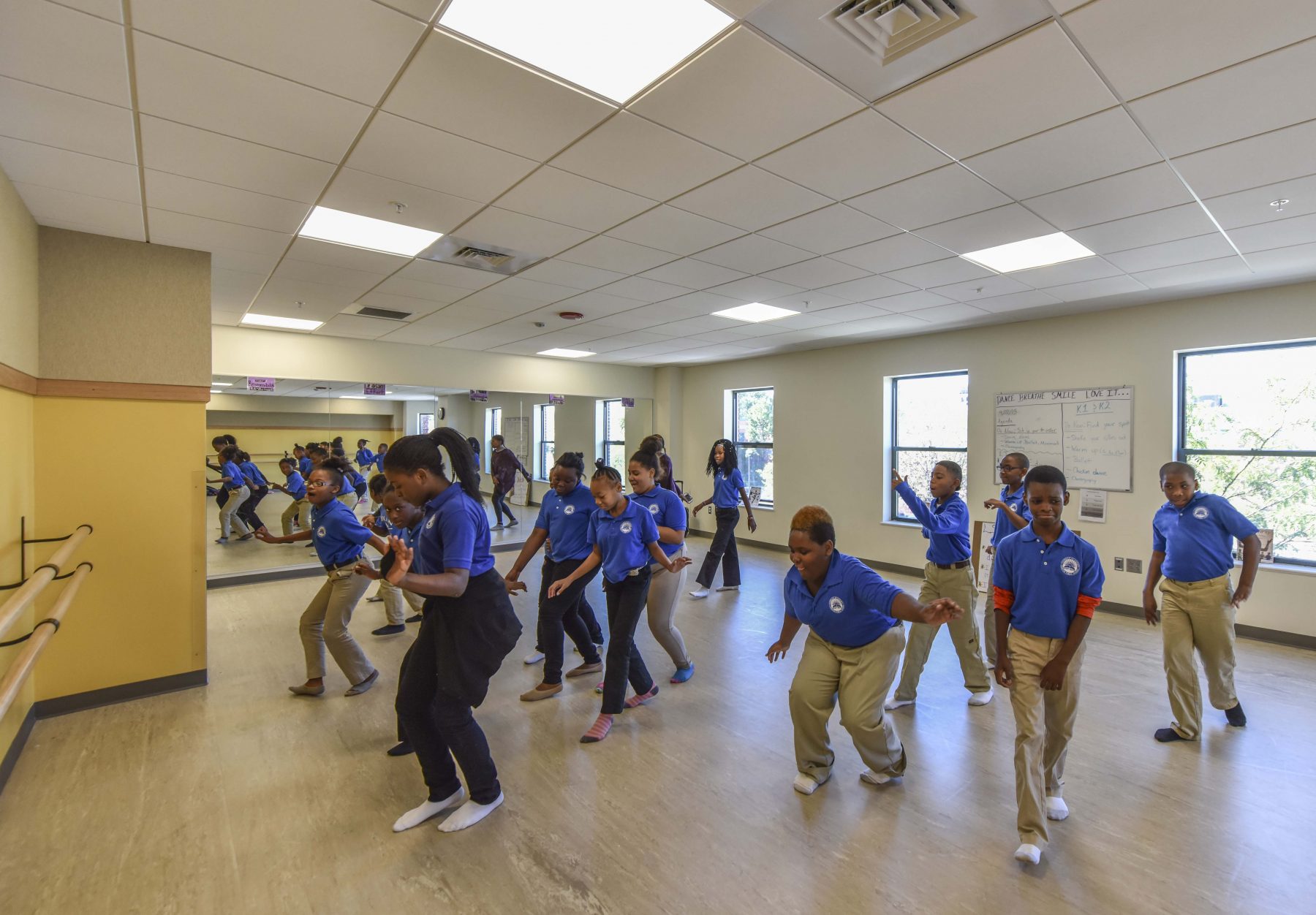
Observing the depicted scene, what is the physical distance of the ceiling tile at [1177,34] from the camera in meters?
1.80

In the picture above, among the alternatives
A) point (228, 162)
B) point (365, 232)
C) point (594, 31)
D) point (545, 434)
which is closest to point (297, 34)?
point (594, 31)

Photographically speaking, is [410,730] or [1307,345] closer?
[410,730]

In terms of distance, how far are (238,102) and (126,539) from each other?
2.92m

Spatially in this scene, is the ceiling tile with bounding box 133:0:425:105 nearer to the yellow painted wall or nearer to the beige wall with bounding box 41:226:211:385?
the beige wall with bounding box 41:226:211:385

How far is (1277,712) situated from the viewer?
3.66m

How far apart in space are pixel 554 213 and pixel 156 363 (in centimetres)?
270

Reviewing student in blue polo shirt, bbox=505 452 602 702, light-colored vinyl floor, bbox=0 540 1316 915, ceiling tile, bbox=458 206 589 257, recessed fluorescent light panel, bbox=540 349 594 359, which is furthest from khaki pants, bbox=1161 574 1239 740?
recessed fluorescent light panel, bbox=540 349 594 359

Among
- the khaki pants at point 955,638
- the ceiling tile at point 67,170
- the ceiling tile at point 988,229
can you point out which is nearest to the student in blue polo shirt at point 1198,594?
the khaki pants at point 955,638

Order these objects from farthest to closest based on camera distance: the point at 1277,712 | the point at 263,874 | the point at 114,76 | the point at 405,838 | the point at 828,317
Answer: the point at 828,317 < the point at 1277,712 < the point at 405,838 < the point at 263,874 < the point at 114,76

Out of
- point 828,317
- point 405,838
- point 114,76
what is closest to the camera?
point 114,76

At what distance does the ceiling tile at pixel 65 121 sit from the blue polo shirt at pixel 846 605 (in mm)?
3280

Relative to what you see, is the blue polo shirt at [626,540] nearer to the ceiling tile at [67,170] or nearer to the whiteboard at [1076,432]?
the ceiling tile at [67,170]

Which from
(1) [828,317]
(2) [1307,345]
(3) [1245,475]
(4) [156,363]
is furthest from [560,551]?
(2) [1307,345]

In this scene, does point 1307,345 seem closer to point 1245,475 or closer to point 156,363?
point 1245,475
